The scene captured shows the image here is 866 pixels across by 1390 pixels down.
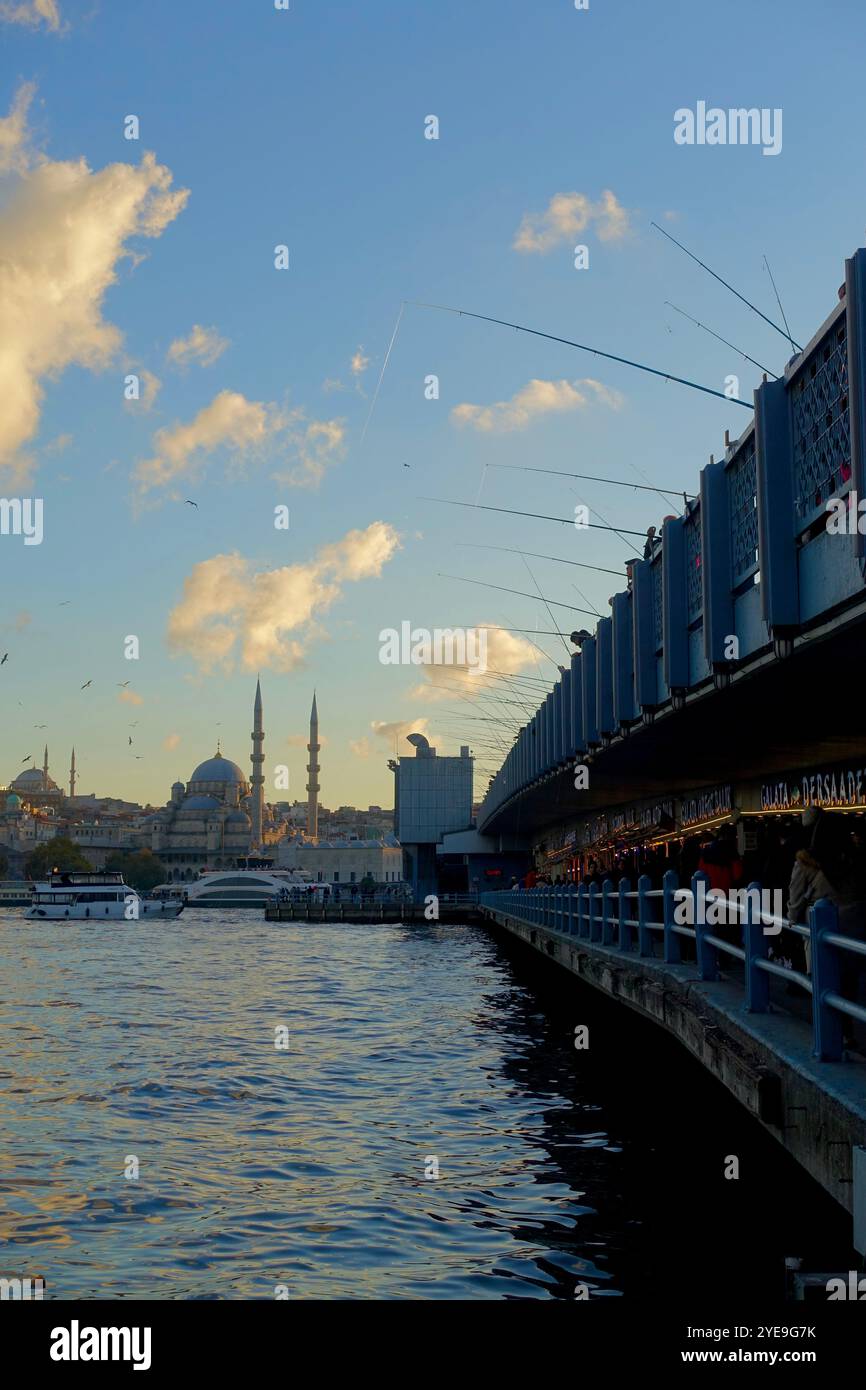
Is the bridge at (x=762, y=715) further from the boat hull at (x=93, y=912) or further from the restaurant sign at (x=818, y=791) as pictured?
the boat hull at (x=93, y=912)

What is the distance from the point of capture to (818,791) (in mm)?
25516

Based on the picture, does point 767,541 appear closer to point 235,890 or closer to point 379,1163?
point 379,1163

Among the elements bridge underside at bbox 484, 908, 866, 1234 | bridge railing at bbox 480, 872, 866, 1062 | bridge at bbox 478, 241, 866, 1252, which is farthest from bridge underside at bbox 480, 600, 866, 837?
bridge underside at bbox 484, 908, 866, 1234

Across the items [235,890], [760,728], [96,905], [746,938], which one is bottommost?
[235,890]

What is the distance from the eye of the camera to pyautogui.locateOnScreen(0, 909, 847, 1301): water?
10.2 metres

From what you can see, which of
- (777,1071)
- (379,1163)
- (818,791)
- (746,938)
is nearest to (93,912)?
(818,791)

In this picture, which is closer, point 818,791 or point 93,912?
point 818,791

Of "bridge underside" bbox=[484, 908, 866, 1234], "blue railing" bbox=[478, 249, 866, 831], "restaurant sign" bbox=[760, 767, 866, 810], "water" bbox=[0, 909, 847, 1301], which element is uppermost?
"blue railing" bbox=[478, 249, 866, 831]

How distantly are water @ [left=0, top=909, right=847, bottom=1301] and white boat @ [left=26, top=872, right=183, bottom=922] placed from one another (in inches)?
3242

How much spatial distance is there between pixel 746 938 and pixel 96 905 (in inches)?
4067

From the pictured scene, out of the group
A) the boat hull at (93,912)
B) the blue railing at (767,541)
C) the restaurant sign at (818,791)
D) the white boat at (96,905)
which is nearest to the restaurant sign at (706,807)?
the restaurant sign at (818,791)

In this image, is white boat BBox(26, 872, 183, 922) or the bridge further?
white boat BBox(26, 872, 183, 922)

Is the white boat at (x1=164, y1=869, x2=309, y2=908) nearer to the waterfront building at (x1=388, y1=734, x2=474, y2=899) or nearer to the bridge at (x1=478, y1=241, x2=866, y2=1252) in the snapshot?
the waterfront building at (x1=388, y1=734, x2=474, y2=899)

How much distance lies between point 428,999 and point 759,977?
2275cm
